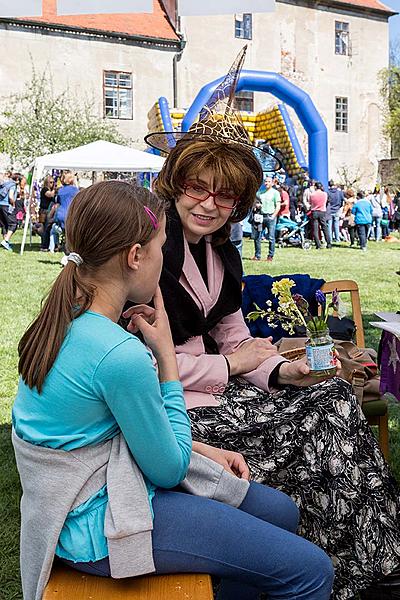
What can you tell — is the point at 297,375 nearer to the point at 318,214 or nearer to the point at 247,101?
the point at 318,214

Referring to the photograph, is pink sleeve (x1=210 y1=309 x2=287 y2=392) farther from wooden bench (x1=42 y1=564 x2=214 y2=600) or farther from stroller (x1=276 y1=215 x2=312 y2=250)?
stroller (x1=276 y1=215 x2=312 y2=250)

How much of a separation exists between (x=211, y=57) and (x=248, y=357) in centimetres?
2879

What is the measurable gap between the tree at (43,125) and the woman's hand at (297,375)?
22783mm

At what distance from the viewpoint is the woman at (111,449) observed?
1.51 metres

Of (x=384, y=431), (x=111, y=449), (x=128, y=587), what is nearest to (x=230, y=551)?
(x=128, y=587)

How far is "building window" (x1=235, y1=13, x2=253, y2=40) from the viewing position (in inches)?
1195

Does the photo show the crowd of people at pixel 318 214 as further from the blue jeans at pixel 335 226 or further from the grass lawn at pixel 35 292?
the grass lawn at pixel 35 292

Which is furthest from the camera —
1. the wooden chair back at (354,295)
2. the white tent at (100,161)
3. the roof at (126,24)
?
the roof at (126,24)

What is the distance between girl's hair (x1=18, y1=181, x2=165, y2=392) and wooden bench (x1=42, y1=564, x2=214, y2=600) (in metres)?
0.44

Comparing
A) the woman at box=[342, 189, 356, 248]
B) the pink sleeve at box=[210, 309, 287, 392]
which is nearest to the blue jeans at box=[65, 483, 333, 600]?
the pink sleeve at box=[210, 309, 287, 392]

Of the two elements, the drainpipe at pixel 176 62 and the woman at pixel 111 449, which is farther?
the drainpipe at pixel 176 62

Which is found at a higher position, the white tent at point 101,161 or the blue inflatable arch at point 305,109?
the blue inflatable arch at point 305,109

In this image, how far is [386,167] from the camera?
34.1m

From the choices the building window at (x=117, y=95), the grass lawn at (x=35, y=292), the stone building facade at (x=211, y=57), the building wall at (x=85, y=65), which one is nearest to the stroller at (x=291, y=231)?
the grass lawn at (x=35, y=292)
